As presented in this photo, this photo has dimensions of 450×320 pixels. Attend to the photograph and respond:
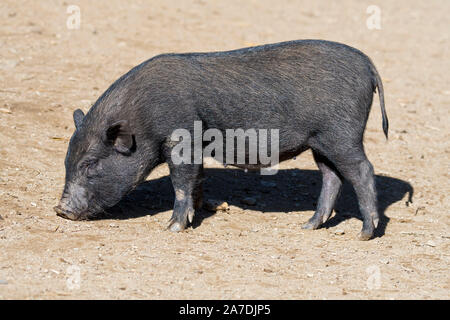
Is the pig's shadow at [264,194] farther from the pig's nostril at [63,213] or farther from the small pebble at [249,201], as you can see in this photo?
the pig's nostril at [63,213]

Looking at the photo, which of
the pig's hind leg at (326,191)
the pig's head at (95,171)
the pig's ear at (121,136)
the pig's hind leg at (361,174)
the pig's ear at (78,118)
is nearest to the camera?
the pig's ear at (121,136)

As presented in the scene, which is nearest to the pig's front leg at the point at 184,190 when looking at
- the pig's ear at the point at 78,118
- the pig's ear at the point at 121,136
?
the pig's ear at the point at 121,136

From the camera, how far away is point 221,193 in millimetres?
7781

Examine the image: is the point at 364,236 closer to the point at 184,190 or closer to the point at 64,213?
the point at 184,190

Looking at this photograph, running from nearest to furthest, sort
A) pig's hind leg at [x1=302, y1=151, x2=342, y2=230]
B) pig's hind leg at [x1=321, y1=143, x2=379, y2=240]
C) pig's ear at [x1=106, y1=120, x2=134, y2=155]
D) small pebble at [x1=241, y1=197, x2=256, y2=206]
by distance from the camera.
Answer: pig's ear at [x1=106, y1=120, x2=134, y2=155] → pig's hind leg at [x1=321, y1=143, x2=379, y2=240] → pig's hind leg at [x1=302, y1=151, x2=342, y2=230] → small pebble at [x1=241, y1=197, x2=256, y2=206]

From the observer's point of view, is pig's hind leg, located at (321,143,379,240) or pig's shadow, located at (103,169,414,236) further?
pig's shadow, located at (103,169,414,236)

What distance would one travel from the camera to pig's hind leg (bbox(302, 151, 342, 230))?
707 centimetres

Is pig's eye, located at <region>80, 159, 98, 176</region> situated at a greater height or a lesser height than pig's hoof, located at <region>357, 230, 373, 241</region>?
greater

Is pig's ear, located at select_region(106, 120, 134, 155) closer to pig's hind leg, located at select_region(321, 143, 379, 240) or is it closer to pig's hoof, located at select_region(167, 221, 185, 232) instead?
pig's hoof, located at select_region(167, 221, 185, 232)

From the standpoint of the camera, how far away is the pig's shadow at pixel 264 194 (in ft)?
23.6

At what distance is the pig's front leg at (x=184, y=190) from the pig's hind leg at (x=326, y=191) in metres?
1.16

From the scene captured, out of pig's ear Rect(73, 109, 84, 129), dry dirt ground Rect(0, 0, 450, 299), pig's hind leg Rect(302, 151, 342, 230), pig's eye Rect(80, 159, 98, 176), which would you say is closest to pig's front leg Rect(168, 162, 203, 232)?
dry dirt ground Rect(0, 0, 450, 299)

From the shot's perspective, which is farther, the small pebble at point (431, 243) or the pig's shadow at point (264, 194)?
the pig's shadow at point (264, 194)

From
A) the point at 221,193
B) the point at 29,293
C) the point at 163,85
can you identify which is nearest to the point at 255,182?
the point at 221,193
